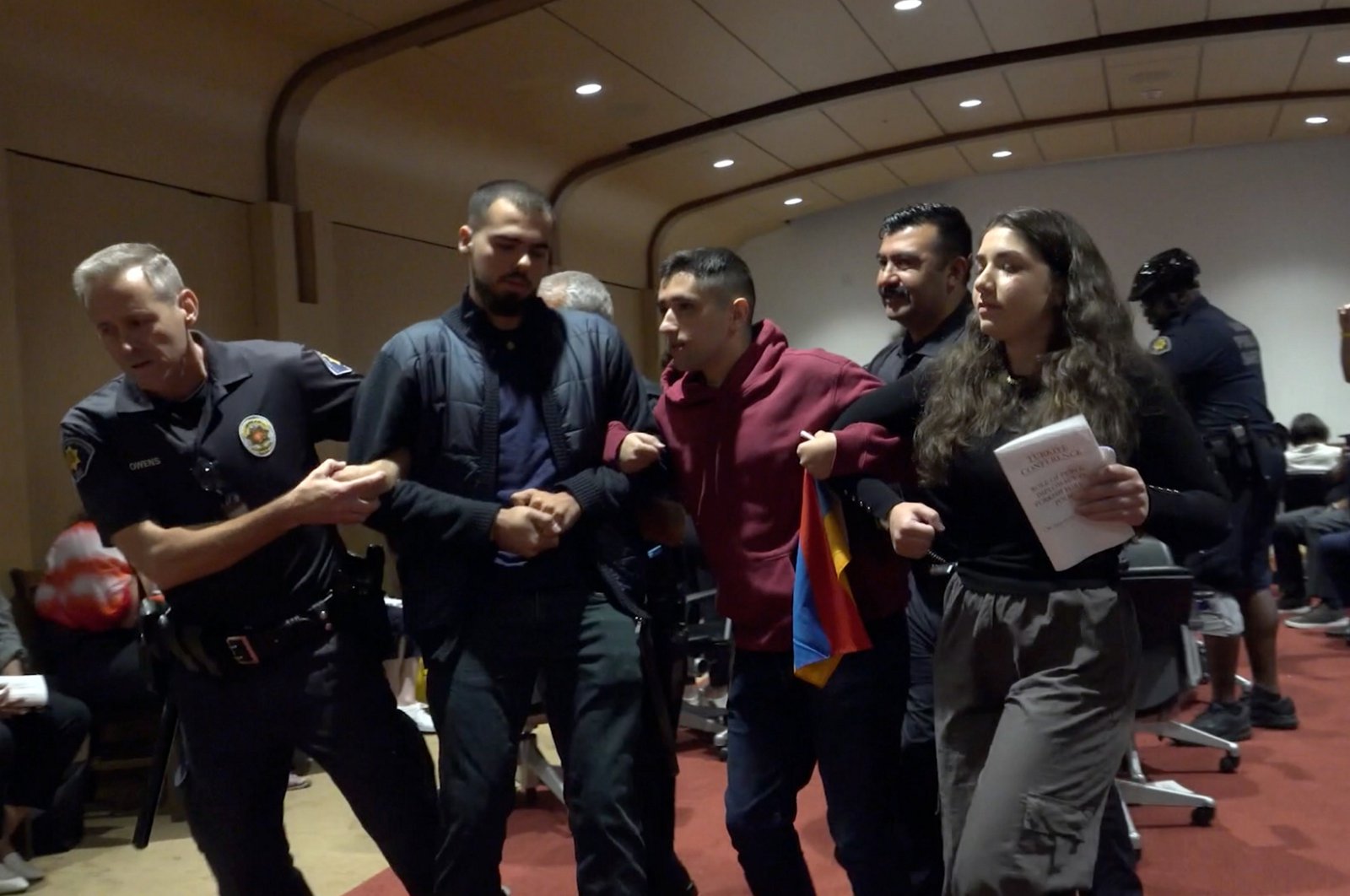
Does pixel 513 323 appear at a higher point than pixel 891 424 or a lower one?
higher

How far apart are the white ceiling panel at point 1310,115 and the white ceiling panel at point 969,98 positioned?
89.0 inches

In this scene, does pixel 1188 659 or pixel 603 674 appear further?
pixel 1188 659

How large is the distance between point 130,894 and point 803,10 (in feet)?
18.0

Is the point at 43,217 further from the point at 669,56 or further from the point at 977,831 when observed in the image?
the point at 977,831

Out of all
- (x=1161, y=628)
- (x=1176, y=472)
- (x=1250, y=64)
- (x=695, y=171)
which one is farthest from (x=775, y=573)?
(x=695, y=171)

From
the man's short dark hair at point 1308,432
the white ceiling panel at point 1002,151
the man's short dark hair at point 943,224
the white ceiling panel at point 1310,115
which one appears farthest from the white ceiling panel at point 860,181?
the man's short dark hair at point 943,224

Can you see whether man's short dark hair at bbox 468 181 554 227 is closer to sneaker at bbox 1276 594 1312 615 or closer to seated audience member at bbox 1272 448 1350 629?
seated audience member at bbox 1272 448 1350 629

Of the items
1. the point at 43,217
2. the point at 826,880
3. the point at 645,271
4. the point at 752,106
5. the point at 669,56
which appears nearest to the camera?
the point at 826,880

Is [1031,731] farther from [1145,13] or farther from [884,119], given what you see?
[884,119]

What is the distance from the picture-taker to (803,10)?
261 inches

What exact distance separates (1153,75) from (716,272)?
7.33 meters

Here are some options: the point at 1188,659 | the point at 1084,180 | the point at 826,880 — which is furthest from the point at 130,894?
the point at 1084,180

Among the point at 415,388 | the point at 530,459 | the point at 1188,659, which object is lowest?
the point at 1188,659

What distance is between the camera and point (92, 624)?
438 cm
